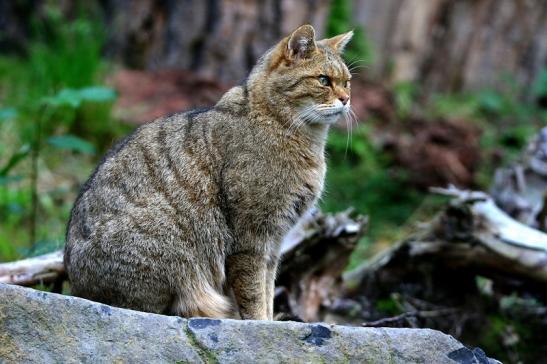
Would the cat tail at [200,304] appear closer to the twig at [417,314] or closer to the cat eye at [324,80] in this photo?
the twig at [417,314]

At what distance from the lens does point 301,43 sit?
399cm

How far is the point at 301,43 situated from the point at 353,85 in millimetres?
4771

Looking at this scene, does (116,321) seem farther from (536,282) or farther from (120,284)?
(536,282)

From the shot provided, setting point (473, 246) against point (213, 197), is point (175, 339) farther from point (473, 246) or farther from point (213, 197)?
point (473, 246)

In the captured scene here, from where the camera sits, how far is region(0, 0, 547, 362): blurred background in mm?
7098

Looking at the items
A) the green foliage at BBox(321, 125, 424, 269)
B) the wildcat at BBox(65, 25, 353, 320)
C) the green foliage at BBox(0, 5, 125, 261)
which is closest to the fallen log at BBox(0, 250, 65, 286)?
the wildcat at BBox(65, 25, 353, 320)

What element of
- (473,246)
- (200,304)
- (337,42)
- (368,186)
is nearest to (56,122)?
(368,186)

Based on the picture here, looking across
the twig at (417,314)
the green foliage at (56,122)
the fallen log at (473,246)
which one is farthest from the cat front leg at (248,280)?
the green foliage at (56,122)

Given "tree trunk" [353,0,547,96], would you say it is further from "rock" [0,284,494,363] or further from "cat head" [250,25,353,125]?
"rock" [0,284,494,363]

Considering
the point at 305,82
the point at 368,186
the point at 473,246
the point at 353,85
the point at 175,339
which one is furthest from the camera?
the point at 353,85

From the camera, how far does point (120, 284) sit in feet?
12.0

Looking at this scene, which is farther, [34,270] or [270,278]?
[34,270]

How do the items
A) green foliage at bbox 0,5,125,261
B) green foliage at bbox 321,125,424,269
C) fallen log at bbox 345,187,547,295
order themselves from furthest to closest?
green foliage at bbox 321,125,424,269 → green foliage at bbox 0,5,125,261 → fallen log at bbox 345,187,547,295

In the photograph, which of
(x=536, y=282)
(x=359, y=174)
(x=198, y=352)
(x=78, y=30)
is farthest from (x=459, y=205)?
(x=78, y=30)
